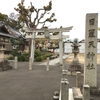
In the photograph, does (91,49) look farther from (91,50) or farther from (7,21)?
(7,21)

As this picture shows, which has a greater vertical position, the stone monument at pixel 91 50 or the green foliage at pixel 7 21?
the green foliage at pixel 7 21

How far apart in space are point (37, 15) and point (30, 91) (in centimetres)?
1839

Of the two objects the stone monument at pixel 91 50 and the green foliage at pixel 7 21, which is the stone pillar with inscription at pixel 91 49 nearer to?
the stone monument at pixel 91 50

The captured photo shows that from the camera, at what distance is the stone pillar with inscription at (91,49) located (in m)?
5.84

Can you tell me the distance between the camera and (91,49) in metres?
5.88

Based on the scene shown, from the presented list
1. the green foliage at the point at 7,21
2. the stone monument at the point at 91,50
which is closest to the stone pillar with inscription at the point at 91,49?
the stone monument at the point at 91,50

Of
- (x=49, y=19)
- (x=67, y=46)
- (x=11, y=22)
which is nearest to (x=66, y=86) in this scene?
(x=49, y=19)

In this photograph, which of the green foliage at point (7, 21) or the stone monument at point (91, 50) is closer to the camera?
the stone monument at point (91, 50)

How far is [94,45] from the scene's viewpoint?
585 centimetres

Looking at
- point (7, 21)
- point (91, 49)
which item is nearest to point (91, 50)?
point (91, 49)

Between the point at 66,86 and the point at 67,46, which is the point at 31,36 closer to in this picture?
the point at 66,86

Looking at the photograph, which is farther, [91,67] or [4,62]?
[4,62]

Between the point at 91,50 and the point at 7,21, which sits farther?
the point at 7,21

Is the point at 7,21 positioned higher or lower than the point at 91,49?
higher
